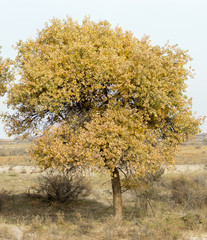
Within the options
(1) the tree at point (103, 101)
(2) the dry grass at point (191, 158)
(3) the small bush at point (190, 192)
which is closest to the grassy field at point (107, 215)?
(3) the small bush at point (190, 192)

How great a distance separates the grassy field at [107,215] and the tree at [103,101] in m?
1.47

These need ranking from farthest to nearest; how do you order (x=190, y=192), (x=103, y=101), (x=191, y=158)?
(x=191, y=158) → (x=190, y=192) → (x=103, y=101)

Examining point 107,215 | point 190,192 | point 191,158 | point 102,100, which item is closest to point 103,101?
point 102,100

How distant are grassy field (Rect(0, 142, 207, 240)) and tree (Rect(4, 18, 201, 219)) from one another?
4.83 ft

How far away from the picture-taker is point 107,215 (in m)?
12.2

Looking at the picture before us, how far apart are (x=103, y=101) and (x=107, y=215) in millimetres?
4823

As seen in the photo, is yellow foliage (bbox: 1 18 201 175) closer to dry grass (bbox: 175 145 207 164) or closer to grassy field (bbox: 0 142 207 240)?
grassy field (bbox: 0 142 207 240)

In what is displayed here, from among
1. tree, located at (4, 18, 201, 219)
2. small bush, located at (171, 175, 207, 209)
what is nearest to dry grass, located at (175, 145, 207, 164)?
small bush, located at (171, 175, 207, 209)

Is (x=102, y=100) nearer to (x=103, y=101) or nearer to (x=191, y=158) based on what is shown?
(x=103, y=101)

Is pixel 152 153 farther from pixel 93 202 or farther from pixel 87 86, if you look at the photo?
pixel 93 202

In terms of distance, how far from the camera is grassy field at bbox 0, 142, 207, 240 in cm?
908

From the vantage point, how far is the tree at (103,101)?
9.21m

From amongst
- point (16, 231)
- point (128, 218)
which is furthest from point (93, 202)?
point (16, 231)

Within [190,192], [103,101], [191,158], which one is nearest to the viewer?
[103,101]
